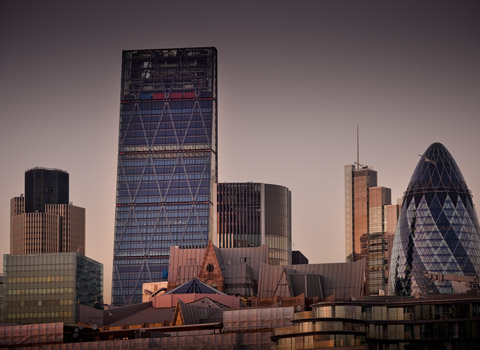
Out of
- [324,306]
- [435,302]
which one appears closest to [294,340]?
[324,306]

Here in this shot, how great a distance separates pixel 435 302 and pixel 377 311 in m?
8.08

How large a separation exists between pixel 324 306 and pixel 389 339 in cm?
953

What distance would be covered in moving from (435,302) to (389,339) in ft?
29.0

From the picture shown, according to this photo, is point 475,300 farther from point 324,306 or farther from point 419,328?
point 324,306

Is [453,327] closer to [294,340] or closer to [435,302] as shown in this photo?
[435,302]

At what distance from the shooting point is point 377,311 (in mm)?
183500

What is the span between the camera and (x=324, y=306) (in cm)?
18275

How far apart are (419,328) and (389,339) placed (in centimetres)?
447

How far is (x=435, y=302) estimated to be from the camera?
18488 cm

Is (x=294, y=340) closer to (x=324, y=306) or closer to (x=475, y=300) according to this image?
(x=324, y=306)

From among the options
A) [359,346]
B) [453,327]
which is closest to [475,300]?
[453,327]

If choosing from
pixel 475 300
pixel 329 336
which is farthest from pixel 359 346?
pixel 475 300

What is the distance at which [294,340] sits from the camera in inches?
7229

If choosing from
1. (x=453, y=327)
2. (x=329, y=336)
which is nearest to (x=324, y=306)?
(x=329, y=336)
